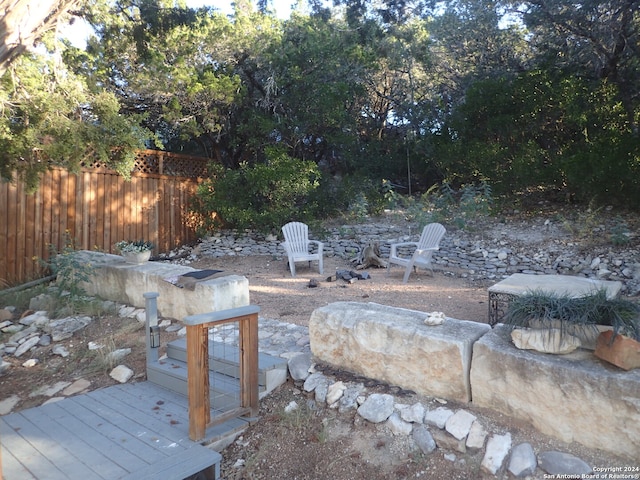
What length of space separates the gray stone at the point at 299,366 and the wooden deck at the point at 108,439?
46 cm

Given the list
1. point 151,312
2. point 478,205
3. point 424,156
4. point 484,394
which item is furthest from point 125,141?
point 424,156

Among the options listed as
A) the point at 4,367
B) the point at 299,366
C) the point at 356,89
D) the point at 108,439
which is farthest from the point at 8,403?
the point at 356,89

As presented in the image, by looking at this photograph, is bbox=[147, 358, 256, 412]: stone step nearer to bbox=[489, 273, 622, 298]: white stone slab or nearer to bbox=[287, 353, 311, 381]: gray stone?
bbox=[287, 353, 311, 381]: gray stone

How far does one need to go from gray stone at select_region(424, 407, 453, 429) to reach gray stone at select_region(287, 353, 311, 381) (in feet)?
2.95

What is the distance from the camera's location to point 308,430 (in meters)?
2.59

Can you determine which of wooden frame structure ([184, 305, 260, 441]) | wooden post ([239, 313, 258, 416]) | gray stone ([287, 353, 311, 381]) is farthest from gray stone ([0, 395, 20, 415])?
gray stone ([287, 353, 311, 381])

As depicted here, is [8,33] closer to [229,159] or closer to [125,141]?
[125,141]

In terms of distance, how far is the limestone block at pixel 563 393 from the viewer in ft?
6.28

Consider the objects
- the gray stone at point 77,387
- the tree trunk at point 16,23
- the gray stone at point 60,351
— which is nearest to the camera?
the tree trunk at point 16,23

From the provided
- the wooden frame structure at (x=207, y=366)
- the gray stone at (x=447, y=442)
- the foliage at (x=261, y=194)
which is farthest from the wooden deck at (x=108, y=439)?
the foliage at (x=261, y=194)

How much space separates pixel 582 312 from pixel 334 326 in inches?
55.2

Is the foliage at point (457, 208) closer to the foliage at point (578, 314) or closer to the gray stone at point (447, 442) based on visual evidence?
the foliage at point (578, 314)

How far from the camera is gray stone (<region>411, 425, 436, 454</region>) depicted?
2.24 m

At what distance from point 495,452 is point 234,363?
177 centimetres
